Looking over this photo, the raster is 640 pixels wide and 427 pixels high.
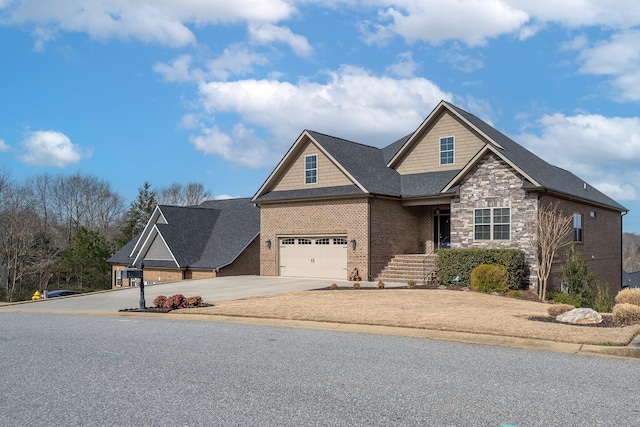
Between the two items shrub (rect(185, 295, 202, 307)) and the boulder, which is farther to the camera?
shrub (rect(185, 295, 202, 307))

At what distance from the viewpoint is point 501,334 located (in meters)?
11.1

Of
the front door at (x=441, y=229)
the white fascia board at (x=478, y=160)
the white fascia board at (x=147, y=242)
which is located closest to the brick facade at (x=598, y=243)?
the white fascia board at (x=478, y=160)

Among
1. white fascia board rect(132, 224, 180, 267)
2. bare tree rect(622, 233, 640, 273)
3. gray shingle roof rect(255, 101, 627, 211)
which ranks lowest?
bare tree rect(622, 233, 640, 273)

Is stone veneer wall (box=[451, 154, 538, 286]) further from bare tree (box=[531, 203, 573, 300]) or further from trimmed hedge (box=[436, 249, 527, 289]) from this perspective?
trimmed hedge (box=[436, 249, 527, 289])

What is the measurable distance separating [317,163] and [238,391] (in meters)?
22.0

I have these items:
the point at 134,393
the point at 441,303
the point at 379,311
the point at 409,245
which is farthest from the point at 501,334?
the point at 409,245

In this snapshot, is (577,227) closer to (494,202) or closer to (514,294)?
(494,202)

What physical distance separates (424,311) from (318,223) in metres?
13.1

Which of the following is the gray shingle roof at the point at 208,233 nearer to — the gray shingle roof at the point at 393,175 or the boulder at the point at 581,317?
the gray shingle roof at the point at 393,175

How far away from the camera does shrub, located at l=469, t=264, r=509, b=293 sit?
68.6 ft

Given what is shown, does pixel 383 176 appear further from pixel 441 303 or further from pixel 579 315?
pixel 579 315

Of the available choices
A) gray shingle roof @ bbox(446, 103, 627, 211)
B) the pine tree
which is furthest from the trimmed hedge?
the pine tree

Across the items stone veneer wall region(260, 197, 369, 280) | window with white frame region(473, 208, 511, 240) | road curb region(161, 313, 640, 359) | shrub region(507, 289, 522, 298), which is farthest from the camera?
stone veneer wall region(260, 197, 369, 280)

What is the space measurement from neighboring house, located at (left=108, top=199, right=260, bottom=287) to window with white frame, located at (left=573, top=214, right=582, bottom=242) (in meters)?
17.9
